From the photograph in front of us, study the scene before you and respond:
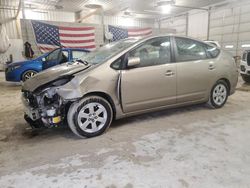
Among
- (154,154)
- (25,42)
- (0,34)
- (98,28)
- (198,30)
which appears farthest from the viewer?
(198,30)

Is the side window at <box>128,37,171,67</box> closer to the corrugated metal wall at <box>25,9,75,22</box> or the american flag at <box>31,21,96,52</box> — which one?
the american flag at <box>31,21,96,52</box>

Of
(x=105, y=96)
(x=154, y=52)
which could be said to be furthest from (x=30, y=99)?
(x=154, y=52)

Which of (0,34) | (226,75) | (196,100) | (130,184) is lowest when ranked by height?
(130,184)

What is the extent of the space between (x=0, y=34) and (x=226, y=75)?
45.8ft

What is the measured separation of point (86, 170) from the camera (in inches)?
80.4

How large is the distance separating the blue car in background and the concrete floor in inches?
141

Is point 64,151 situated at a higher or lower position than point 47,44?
lower

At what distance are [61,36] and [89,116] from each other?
8763mm

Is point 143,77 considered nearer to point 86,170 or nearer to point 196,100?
point 196,100

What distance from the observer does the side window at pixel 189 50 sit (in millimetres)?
3379

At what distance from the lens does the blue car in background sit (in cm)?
672

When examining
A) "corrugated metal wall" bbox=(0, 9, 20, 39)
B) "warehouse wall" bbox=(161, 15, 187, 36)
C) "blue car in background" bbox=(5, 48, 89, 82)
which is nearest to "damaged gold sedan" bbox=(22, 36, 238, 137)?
"blue car in background" bbox=(5, 48, 89, 82)

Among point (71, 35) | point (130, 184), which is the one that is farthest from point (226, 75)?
point (71, 35)

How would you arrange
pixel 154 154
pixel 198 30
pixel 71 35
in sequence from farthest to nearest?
pixel 198 30, pixel 71 35, pixel 154 154
